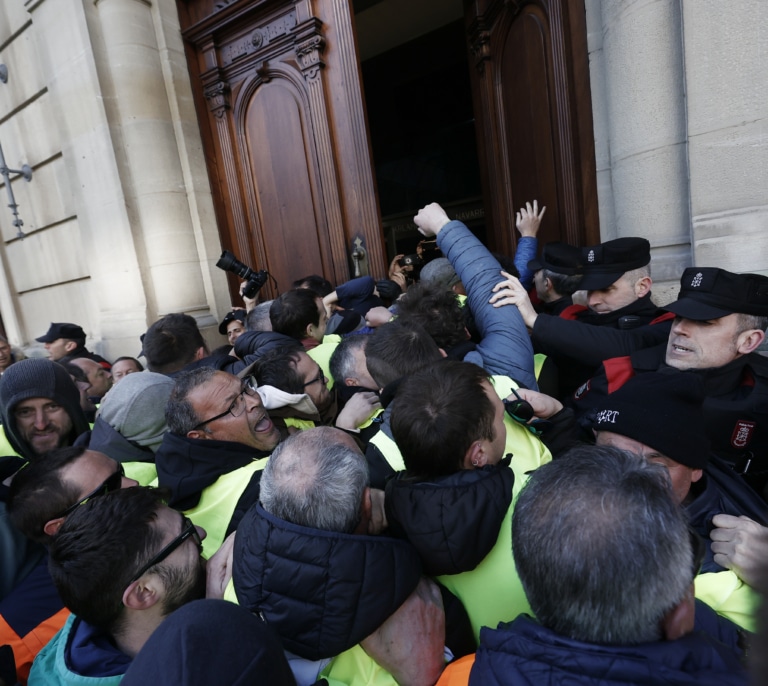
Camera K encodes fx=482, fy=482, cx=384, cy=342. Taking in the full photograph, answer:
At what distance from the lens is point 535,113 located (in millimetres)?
2910

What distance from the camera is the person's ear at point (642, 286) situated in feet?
6.67

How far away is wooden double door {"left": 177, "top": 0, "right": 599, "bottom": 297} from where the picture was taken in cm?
274

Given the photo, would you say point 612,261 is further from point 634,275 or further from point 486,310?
point 486,310

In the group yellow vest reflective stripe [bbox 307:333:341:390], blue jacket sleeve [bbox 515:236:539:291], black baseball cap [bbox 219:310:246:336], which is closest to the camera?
yellow vest reflective stripe [bbox 307:333:341:390]

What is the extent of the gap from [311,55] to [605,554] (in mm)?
3707

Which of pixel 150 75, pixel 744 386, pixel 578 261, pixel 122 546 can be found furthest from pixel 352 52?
pixel 122 546

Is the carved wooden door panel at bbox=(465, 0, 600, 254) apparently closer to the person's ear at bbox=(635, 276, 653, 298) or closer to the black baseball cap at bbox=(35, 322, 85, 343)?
the person's ear at bbox=(635, 276, 653, 298)

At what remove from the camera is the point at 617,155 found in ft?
7.72

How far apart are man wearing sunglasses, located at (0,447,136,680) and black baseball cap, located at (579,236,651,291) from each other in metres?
1.93

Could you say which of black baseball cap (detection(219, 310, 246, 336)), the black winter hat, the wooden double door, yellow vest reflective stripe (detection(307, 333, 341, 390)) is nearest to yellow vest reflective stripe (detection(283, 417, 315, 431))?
yellow vest reflective stripe (detection(307, 333, 341, 390))

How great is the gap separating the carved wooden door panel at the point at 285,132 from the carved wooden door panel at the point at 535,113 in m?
0.86

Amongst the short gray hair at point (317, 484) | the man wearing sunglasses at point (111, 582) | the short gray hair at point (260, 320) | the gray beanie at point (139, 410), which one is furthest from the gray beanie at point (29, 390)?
the short gray hair at point (317, 484)

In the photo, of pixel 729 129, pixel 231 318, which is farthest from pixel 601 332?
pixel 231 318

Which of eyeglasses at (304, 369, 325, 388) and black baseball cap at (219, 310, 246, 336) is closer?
eyeglasses at (304, 369, 325, 388)
